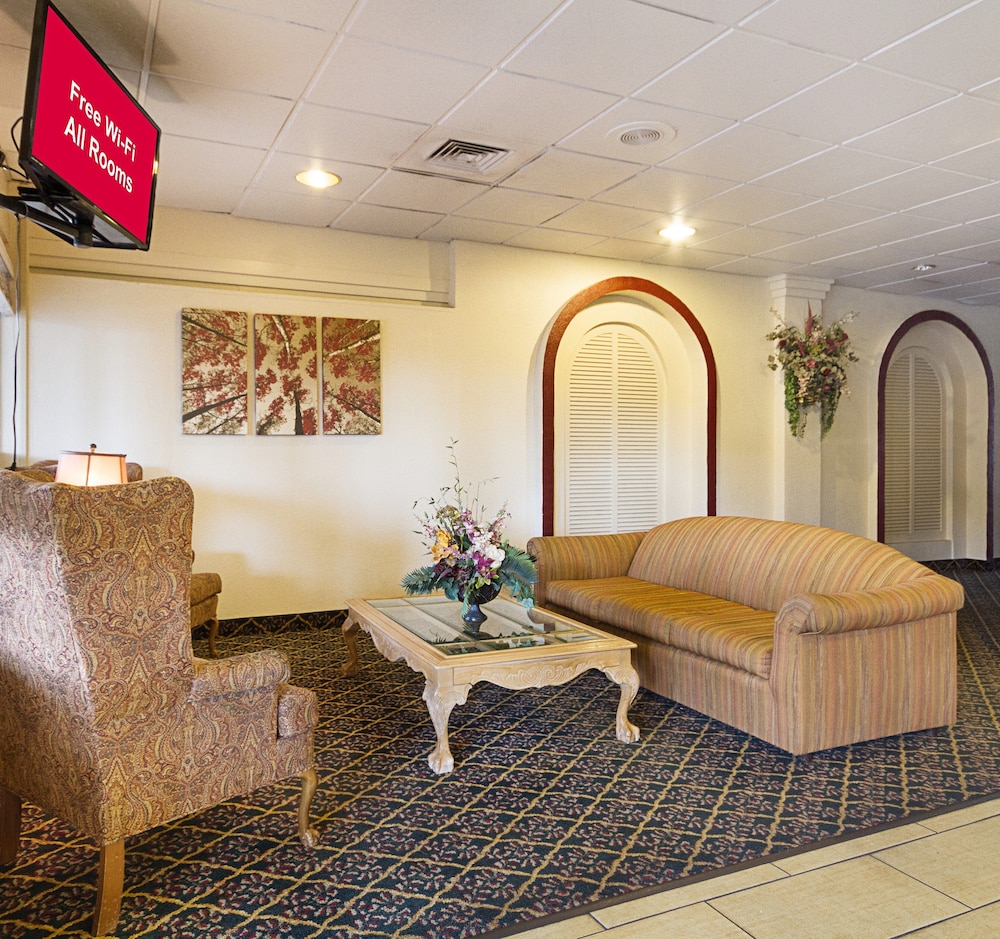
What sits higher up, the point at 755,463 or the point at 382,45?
the point at 382,45

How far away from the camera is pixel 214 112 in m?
3.84

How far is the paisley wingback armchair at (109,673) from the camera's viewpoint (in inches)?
79.8

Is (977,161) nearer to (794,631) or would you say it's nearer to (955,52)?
(955,52)

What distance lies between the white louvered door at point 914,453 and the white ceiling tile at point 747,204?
3.82 metres

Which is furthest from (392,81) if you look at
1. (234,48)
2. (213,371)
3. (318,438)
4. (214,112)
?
(318,438)

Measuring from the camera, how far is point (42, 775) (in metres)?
2.25

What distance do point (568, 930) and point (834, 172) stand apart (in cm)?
431

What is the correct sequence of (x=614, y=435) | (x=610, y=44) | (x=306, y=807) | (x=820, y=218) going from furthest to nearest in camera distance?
(x=614, y=435), (x=820, y=218), (x=610, y=44), (x=306, y=807)

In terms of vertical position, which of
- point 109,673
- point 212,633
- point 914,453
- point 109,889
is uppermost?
point 914,453

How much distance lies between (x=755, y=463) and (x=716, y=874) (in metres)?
5.51

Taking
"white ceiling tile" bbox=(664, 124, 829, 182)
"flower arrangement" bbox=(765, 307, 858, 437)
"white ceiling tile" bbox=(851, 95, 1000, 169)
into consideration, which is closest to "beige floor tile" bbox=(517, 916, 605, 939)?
"white ceiling tile" bbox=(664, 124, 829, 182)

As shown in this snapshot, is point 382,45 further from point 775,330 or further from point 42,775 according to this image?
point 775,330

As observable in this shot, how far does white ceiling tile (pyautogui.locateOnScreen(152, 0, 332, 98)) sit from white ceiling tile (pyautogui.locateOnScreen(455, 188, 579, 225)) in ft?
5.76

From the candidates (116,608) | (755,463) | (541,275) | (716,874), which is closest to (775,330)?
(755,463)
